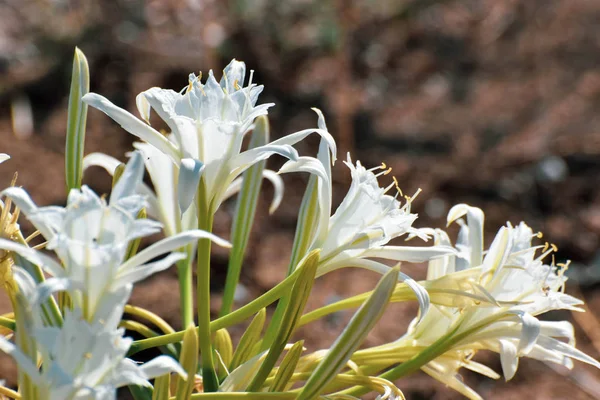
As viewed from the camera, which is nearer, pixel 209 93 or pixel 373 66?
pixel 209 93

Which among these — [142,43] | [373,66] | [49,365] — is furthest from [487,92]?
[49,365]

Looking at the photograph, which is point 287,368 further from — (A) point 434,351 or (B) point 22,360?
(B) point 22,360

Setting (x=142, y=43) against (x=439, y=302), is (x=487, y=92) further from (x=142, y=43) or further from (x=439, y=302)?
(x=439, y=302)

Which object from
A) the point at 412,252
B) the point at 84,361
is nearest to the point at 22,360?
the point at 84,361

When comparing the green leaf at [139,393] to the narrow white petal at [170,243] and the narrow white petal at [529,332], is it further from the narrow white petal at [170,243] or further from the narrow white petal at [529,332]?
the narrow white petal at [529,332]

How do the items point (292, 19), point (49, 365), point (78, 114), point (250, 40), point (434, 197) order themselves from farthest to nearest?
point (292, 19) < point (250, 40) < point (434, 197) < point (78, 114) < point (49, 365)

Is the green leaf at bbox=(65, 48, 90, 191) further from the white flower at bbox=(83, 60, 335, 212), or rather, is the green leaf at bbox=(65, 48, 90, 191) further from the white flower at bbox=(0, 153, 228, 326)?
the white flower at bbox=(0, 153, 228, 326)
